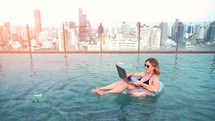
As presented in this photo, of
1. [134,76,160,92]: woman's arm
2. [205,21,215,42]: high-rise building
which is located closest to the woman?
[134,76,160,92]: woman's arm

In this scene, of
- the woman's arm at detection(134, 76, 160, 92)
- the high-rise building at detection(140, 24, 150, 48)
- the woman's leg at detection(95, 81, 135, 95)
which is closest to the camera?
the woman's arm at detection(134, 76, 160, 92)

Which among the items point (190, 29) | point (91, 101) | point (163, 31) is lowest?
point (91, 101)

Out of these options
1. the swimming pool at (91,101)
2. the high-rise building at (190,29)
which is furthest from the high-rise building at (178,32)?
the swimming pool at (91,101)

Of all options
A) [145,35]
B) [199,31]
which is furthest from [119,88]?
[199,31]

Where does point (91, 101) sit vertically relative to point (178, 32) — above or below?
below

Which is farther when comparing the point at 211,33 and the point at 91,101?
the point at 211,33

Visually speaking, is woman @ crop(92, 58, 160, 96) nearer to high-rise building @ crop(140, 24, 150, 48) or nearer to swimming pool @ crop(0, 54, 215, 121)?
swimming pool @ crop(0, 54, 215, 121)

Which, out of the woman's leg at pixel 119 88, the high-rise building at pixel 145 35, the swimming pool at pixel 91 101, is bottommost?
the swimming pool at pixel 91 101

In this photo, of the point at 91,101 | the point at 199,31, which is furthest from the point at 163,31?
the point at 91,101

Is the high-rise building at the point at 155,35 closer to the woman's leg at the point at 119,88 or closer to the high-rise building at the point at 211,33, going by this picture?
the high-rise building at the point at 211,33

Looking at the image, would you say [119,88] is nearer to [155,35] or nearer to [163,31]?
[155,35]

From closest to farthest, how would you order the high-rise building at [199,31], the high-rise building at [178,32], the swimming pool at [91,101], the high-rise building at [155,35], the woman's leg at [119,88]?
the swimming pool at [91,101] → the woman's leg at [119,88] → the high-rise building at [178,32] → the high-rise building at [155,35] → the high-rise building at [199,31]

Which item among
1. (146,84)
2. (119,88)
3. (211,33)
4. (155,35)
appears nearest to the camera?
(146,84)

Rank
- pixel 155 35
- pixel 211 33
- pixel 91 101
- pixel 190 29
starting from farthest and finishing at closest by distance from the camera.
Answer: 1. pixel 190 29
2. pixel 211 33
3. pixel 155 35
4. pixel 91 101
